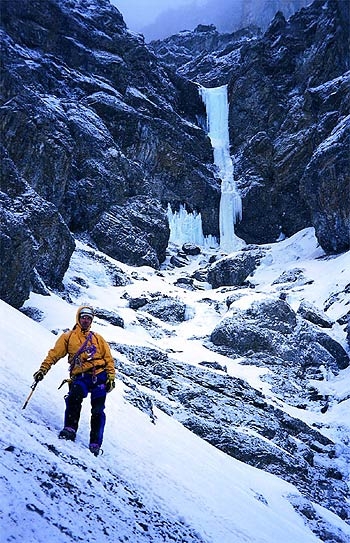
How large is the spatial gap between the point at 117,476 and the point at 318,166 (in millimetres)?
41134

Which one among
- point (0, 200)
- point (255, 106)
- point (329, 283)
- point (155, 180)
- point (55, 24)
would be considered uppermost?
point (255, 106)

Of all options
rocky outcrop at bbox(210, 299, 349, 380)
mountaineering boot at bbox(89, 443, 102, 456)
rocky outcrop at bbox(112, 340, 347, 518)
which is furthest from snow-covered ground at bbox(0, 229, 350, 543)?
rocky outcrop at bbox(210, 299, 349, 380)

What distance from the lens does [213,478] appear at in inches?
305

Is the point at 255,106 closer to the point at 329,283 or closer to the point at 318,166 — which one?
the point at 318,166

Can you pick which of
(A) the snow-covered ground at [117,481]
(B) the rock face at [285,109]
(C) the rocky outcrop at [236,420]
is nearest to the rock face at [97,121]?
(B) the rock face at [285,109]

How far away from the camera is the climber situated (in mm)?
5641

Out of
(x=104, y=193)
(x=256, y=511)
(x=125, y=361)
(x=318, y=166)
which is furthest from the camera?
(x=104, y=193)

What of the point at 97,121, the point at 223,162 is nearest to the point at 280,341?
the point at 97,121

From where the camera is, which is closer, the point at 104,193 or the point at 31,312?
the point at 31,312

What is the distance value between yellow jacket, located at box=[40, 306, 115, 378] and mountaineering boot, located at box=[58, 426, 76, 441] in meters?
0.68

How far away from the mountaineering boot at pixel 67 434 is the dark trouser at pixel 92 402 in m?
0.05

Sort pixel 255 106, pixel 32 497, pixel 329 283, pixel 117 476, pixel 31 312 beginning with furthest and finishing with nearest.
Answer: pixel 255 106 < pixel 329 283 < pixel 31 312 < pixel 117 476 < pixel 32 497

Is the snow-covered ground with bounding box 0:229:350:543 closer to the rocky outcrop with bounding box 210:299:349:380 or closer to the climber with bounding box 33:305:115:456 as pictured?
the climber with bounding box 33:305:115:456

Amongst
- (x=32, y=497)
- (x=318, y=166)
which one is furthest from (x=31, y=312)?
(x=318, y=166)
